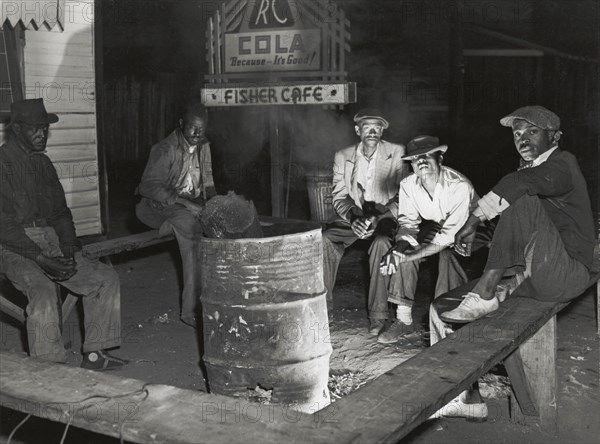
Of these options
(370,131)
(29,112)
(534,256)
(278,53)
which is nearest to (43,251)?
(29,112)

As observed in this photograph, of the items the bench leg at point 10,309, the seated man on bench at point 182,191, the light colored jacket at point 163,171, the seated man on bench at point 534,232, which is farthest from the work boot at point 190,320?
the seated man on bench at point 534,232

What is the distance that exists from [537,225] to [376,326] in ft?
7.00

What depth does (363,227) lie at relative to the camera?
20.5ft

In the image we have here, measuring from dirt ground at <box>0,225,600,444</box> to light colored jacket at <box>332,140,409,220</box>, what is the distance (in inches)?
43.0

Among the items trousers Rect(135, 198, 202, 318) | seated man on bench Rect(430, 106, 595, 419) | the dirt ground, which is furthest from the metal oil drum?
trousers Rect(135, 198, 202, 318)

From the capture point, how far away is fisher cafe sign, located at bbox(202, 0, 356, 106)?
24.3 ft

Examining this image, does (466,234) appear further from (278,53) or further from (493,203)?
(278,53)

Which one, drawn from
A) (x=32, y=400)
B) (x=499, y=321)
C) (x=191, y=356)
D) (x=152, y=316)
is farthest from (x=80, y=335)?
(x=499, y=321)

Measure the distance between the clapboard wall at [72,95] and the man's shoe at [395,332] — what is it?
4.31 metres

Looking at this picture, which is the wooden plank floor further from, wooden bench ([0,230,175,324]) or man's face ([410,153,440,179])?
man's face ([410,153,440,179])

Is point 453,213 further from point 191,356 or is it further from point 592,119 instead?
point 592,119

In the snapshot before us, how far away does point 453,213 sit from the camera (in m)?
5.69

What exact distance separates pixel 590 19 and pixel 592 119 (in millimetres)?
3381

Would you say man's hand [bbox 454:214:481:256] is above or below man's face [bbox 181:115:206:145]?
below
